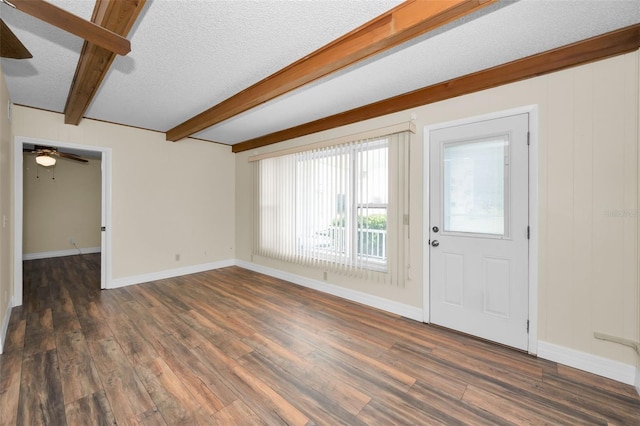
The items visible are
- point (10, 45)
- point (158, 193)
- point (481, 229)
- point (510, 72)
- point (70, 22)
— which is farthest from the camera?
point (158, 193)

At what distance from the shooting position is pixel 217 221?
5383 mm

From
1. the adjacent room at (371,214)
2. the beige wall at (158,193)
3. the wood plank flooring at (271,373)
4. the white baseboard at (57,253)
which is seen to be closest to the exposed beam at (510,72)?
the adjacent room at (371,214)

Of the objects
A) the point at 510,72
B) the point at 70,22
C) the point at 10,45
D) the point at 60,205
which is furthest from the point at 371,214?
the point at 60,205

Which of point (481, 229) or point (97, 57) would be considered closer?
point (97, 57)

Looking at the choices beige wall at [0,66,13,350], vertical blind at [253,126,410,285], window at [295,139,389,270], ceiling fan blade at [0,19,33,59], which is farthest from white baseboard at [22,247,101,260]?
ceiling fan blade at [0,19,33,59]

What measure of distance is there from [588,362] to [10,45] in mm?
4374

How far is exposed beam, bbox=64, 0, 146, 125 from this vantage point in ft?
5.02

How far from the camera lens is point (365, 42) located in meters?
1.87

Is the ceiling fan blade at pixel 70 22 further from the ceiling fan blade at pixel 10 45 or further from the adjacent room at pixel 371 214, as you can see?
the ceiling fan blade at pixel 10 45

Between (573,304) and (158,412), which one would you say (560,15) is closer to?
(573,304)

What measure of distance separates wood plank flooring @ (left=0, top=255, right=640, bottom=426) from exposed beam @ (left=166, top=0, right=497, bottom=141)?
2.38 metres

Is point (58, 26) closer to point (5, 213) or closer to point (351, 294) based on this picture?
point (5, 213)

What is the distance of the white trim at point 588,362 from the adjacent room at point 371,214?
0.01 metres

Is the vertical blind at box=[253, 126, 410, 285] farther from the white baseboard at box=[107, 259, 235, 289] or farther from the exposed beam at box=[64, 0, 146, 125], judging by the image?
the exposed beam at box=[64, 0, 146, 125]
